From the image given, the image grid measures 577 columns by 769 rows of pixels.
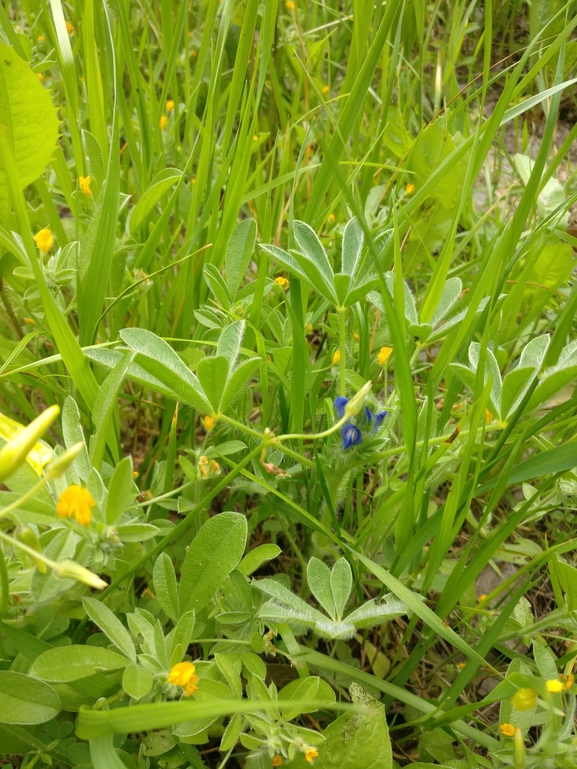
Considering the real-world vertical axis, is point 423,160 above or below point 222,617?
above

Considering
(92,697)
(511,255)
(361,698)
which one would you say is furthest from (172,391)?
(511,255)

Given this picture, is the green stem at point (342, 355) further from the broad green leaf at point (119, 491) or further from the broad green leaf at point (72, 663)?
the broad green leaf at point (72, 663)

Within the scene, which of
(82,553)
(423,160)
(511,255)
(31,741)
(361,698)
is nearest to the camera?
(82,553)

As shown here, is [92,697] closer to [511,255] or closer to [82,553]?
[82,553]

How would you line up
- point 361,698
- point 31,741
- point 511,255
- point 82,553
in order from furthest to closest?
1. point 511,255
2. point 361,698
3. point 31,741
4. point 82,553

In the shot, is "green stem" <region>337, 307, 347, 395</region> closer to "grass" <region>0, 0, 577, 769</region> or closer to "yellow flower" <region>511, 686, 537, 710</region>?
"grass" <region>0, 0, 577, 769</region>

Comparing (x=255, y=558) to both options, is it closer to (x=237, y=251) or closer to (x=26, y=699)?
(x=26, y=699)

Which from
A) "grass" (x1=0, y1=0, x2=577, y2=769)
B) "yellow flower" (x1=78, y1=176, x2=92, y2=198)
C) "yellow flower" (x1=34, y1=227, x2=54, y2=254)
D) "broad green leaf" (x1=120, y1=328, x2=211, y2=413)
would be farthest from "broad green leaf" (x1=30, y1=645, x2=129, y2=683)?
"yellow flower" (x1=78, y1=176, x2=92, y2=198)

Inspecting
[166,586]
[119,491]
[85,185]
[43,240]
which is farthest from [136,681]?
[85,185]
